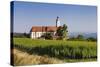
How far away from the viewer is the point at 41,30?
98.0 inches

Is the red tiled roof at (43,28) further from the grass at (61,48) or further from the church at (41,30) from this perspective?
the grass at (61,48)

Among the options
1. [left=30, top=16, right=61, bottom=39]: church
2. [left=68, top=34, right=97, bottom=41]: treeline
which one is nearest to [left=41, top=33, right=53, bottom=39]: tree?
[left=30, top=16, right=61, bottom=39]: church

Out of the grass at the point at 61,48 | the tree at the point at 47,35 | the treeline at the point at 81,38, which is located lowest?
the grass at the point at 61,48

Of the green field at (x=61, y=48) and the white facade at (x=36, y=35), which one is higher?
the white facade at (x=36, y=35)

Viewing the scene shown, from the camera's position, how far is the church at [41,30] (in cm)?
245

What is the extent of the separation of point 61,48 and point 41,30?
347 millimetres

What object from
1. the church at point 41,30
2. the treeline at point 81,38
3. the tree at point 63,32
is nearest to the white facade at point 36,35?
the church at point 41,30

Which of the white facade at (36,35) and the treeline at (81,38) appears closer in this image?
the white facade at (36,35)

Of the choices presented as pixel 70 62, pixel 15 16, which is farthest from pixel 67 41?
pixel 15 16

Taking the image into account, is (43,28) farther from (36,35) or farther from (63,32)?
(63,32)

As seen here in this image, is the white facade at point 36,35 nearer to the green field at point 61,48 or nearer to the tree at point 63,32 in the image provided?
the green field at point 61,48

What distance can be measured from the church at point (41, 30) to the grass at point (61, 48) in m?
0.06

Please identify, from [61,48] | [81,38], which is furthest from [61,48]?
[81,38]

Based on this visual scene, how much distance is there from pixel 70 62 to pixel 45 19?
639mm
